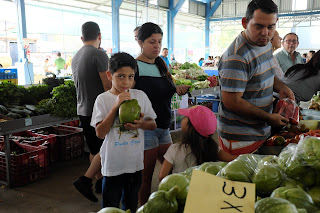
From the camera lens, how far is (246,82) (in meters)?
1.85

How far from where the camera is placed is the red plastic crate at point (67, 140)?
14.4ft

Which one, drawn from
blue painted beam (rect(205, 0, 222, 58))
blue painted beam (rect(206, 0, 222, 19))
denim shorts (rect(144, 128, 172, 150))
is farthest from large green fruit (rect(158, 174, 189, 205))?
blue painted beam (rect(206, 0, 222, 19))

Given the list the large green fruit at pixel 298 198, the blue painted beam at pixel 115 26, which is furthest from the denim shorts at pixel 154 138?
the blue painted beam at pixel 115 26

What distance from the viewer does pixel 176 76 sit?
22.0ft

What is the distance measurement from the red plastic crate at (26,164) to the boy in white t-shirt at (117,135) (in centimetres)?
202

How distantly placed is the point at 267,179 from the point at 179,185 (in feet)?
0.91

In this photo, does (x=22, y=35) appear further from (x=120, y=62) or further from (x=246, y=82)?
(x=246, y=82)

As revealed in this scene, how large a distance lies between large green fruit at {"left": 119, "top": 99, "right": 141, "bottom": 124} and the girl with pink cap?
1.22 feet

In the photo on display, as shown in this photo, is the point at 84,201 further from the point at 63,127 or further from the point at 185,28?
the point at 185,28

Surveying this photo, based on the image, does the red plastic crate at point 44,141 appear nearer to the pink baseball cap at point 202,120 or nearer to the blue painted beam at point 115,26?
the pink baseball cap at point 202,120

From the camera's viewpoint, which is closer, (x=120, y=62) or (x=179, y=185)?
(x=179, y=185)

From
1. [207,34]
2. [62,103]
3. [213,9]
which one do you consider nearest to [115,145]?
[62,103]

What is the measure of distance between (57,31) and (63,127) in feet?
34.1

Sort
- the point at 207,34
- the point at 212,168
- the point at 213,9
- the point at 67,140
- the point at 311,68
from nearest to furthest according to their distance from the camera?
the point at 212,168 < the point at 311,68 < the point at 67,140 < the point at 213,9 < the point at 207,34
